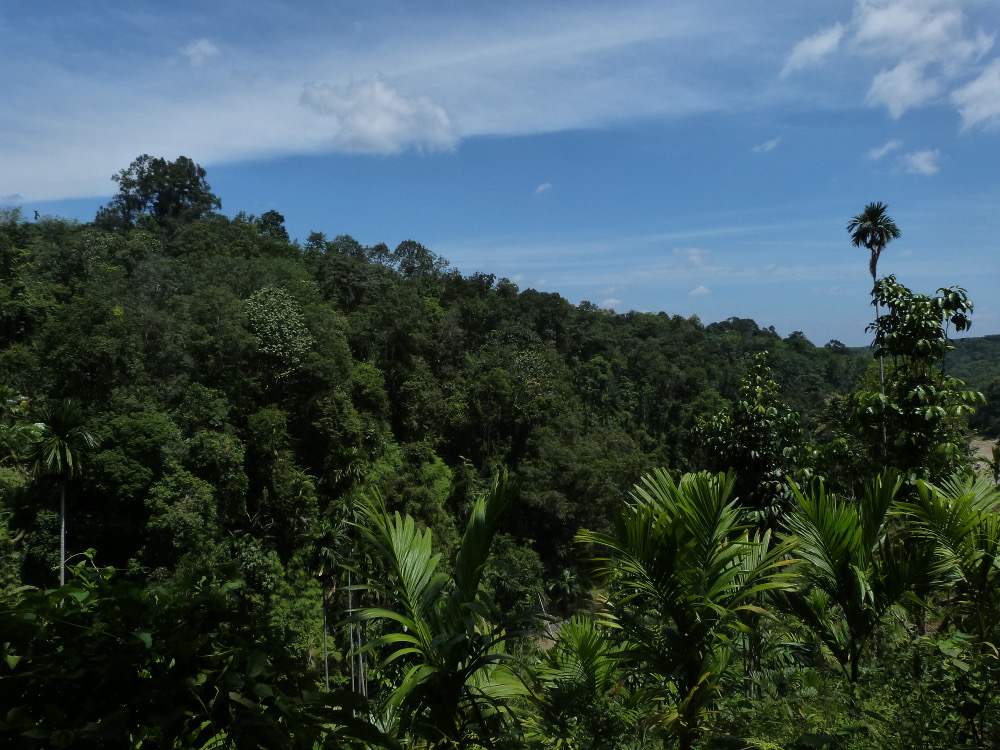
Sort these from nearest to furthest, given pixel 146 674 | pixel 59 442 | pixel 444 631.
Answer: pixel 146 674 → pixel 444 631 → pixel 59 442

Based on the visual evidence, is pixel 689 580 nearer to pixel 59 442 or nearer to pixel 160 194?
pixel 59 442

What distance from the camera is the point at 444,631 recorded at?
2713 millimetres

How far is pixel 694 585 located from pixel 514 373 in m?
23.2

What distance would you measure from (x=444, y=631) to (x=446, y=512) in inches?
781

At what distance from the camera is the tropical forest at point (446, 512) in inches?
64.9

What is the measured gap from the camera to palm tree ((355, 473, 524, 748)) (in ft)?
8.32

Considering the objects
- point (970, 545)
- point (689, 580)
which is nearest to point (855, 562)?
point (970, 545)

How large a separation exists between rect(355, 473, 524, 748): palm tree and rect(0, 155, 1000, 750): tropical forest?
19 mm

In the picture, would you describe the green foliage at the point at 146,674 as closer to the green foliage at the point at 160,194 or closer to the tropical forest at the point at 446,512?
the tropical forest at the point at 446,512

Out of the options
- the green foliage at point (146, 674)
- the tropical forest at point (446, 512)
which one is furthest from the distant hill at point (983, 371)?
the green foliage at point (146, 674)

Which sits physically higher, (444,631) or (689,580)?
(689,580)

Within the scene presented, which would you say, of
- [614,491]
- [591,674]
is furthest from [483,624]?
[614,491]

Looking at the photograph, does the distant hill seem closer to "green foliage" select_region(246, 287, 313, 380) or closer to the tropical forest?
the tropical forest

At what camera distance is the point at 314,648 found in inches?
657
